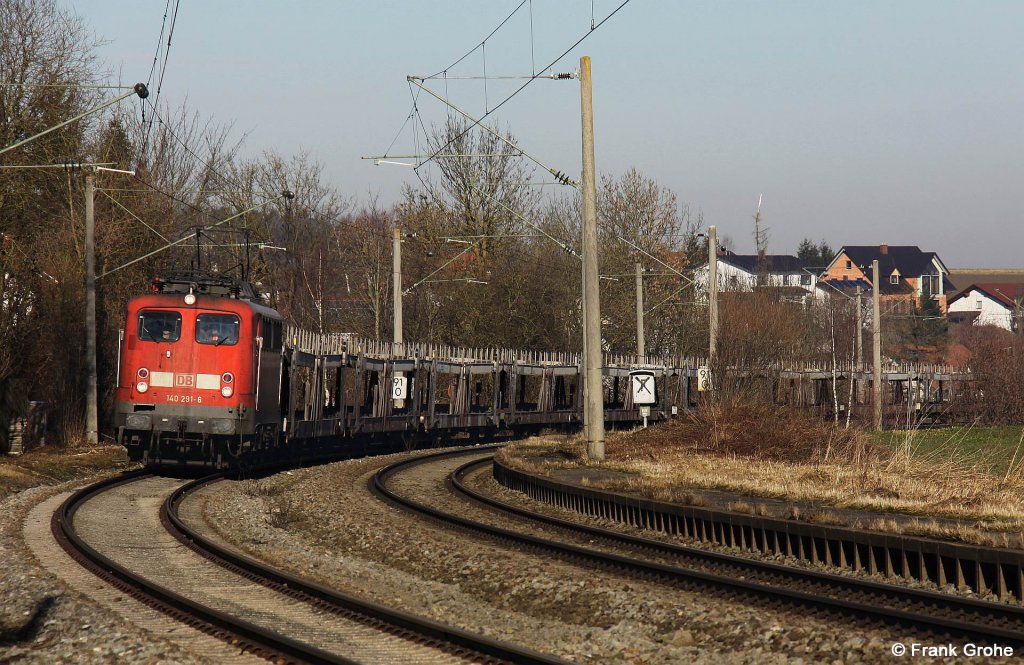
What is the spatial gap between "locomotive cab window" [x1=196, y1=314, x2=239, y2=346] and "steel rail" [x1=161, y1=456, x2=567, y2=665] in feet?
24.7

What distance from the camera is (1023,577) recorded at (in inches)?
426

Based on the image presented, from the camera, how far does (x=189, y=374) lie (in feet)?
74.6

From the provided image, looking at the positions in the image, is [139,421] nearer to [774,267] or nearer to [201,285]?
[201,285]

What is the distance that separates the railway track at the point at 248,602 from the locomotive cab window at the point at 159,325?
5762 millimetres

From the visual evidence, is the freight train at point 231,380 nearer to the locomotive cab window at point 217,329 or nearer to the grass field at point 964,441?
the locomotive cab window at point 217,329

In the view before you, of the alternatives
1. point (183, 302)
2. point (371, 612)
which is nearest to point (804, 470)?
point (371, 612)

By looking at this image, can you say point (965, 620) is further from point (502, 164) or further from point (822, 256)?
point (822, 256)

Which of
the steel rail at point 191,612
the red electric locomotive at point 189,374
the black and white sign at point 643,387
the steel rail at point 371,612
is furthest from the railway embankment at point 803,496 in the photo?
the steel rail at point 191,612

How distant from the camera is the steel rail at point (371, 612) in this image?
8.73m

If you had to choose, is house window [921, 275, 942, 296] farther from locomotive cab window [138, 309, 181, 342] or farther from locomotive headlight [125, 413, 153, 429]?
locomotive headlight [125, 413, 153, 429]

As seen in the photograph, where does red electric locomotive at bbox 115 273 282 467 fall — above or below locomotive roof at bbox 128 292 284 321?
below

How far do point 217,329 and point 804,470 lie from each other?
11017 mm

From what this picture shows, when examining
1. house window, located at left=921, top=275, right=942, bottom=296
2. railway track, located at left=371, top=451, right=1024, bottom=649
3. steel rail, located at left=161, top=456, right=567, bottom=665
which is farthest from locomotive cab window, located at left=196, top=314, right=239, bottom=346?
house window, located at left=921, top=275, right=942, bottom=296

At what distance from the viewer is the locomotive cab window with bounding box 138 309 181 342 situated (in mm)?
22875
